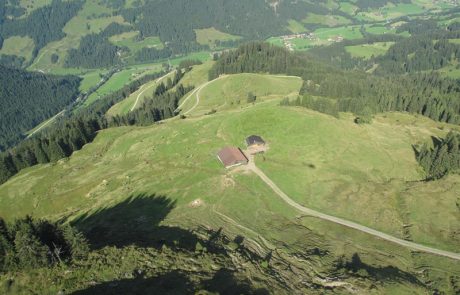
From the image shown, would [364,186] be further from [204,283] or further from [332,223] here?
[204,283]

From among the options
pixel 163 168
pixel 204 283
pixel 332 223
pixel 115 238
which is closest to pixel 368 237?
pixel 332 223

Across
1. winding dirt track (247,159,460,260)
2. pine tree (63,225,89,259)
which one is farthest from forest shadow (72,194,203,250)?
winding dirt track (247,159,460,260)

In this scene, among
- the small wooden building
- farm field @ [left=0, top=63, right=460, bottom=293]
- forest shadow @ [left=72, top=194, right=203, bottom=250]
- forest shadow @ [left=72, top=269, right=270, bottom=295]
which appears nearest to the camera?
forest shadow @ [left=72, top=269, right=270, bottom=295]

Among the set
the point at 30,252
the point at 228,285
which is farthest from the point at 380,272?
the point at 30,252

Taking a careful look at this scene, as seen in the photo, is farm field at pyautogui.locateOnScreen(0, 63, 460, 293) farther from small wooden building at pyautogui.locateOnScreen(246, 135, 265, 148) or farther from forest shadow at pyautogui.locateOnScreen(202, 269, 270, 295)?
forest shadow at pyautogui.locateOnScreen(202, 269, 270, 295)

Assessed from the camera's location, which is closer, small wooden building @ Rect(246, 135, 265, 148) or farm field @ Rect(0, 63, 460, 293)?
farm field @ Rect(0, 63, 460, 293)

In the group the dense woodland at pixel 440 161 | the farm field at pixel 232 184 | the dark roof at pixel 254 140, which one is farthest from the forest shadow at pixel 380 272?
the dark roof at pixel 254 140

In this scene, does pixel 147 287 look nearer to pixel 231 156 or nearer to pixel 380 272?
pixel 380 272
